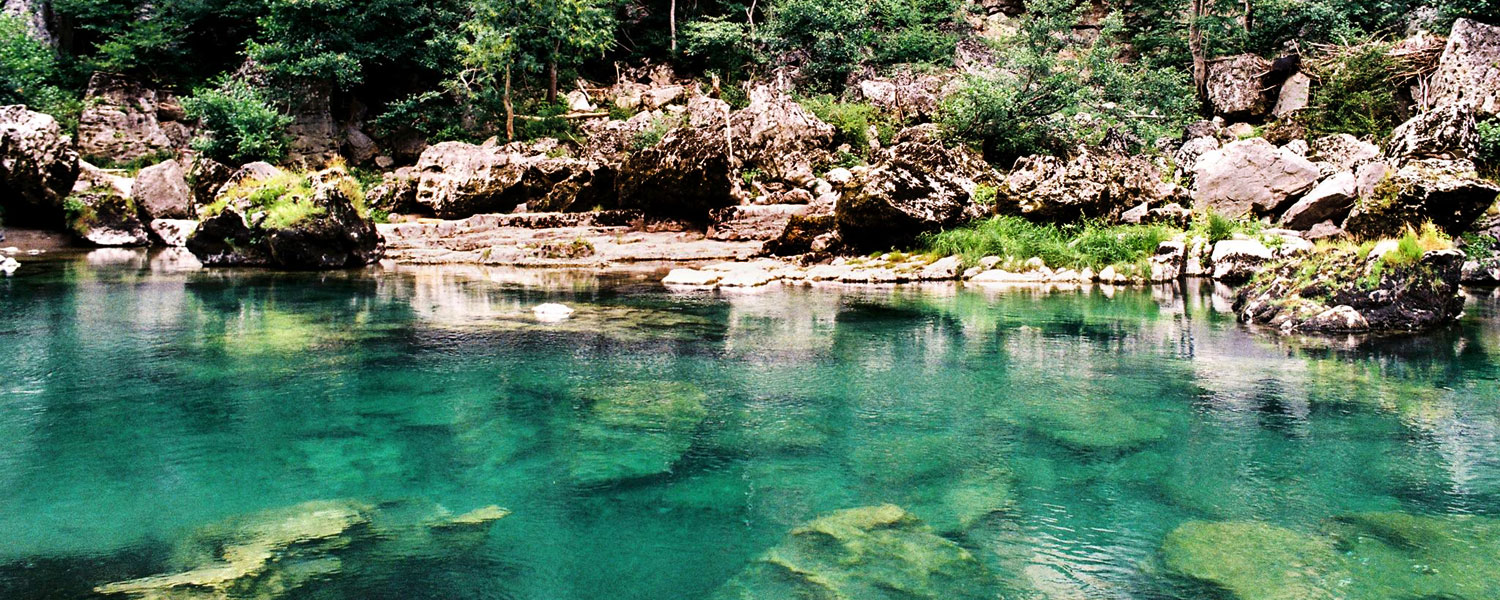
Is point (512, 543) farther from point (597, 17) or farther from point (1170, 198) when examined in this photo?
point (597, 17)

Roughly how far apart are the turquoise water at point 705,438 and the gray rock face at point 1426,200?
13.4 ft

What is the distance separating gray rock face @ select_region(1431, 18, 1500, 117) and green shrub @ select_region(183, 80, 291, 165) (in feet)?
105

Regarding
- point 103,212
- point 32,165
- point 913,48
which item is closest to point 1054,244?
point 913,48

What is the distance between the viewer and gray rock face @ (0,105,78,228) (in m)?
21.4

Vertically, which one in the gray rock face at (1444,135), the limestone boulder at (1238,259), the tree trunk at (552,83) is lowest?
the limestone boulder at (1238,259)

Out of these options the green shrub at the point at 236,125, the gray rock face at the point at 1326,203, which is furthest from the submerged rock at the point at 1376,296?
the green shrub at the point at 236,125

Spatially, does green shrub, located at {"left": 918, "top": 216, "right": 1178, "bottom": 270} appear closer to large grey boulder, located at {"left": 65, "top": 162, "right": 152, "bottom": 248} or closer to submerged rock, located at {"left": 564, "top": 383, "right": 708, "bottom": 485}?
submerged rock, located at {"left": 564, "top": 383, "right": 708, "bottom": 485}

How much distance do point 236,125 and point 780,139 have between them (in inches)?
640

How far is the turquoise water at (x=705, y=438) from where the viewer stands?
429cm

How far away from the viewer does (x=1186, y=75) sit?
96.9 feet

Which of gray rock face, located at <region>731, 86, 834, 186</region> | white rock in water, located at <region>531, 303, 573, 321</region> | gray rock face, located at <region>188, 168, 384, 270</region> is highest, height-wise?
gray rock face, located at <region>731, 86, 834, 186</region>

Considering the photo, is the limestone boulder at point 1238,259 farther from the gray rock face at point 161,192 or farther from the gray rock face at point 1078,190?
the gray rock face at point 161,192

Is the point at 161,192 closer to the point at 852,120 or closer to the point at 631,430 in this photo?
the point at 852,120

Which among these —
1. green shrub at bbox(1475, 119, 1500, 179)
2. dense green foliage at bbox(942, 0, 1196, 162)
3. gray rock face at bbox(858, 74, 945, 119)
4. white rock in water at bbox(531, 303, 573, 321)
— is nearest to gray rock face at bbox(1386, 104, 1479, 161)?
green shrub at bbox(1475, 119, 1500, 179)
